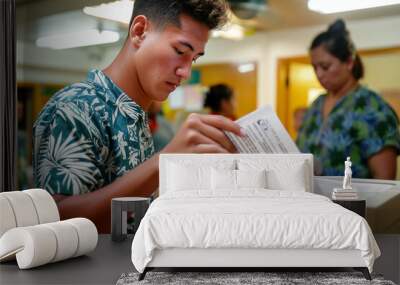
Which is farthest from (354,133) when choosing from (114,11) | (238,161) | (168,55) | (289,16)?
(114,11)

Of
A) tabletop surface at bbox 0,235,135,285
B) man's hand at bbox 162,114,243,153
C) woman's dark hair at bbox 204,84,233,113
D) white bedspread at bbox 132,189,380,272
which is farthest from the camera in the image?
woman's dark hair at bbox 204,84,233,113

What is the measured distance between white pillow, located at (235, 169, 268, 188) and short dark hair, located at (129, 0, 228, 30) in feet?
4.80

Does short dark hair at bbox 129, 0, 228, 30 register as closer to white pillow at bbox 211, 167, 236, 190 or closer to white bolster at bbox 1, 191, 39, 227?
white pillow at bbox 211, 167, 236, 190

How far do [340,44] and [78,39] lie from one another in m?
2.46

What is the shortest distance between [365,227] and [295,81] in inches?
81.9

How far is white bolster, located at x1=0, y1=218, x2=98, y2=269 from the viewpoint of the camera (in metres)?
3.73

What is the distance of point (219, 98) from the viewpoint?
5391 millimetres

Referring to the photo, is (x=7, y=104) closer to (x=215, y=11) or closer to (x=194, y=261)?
(x=215, y=11)

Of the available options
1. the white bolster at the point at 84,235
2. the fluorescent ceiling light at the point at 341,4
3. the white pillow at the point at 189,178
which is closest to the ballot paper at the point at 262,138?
the white pillow at the point at 189,178

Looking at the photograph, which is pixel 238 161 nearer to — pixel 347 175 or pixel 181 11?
pixel 347 175

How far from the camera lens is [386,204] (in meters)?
5.20

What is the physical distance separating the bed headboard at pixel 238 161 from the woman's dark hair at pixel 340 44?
0.92 m

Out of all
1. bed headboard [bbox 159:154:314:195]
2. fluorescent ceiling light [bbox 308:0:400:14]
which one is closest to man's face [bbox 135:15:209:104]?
bed headboard [bbox 159:154:314:195]

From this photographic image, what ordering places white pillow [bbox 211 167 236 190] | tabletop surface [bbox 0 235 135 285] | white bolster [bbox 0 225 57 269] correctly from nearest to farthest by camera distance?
tabletop surface [bbox 0 235 135 285] → white bolster [bbox 0 225 57 269] → white pillow [bbox 211 167 236 190]
